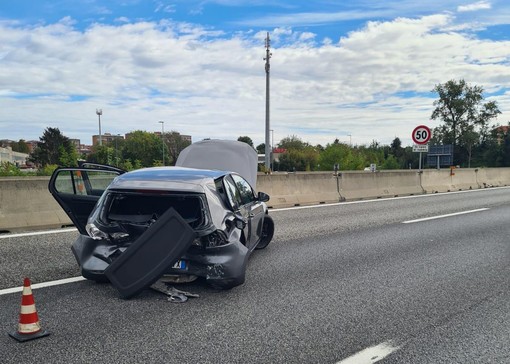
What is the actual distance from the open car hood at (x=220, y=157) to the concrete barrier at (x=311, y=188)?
8.19ft

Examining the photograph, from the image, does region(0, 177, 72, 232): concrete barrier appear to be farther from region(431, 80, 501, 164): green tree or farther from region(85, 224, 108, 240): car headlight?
region(431, 80, 501, 164): green tree

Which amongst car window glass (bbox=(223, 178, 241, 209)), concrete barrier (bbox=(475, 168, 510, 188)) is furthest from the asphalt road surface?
concrete barrier (bbox=(475, 168, 510, 188))

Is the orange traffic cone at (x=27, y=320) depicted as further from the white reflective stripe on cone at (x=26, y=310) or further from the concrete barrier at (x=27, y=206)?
the concrete barrier at (x=27, y=206)

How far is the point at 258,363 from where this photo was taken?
136 inches

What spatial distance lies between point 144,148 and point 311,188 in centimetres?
10951

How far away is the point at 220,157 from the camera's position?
34.3 feet

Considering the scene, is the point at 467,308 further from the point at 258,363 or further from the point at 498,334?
the point at 258,363

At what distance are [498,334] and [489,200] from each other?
47.0 feet

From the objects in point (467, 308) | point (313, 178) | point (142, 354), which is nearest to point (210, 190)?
point (142, 354)

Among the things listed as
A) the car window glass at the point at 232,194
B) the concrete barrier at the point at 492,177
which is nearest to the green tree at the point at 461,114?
the concrete barrier at the point at 492,177

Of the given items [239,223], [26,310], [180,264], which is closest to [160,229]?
[180,264]

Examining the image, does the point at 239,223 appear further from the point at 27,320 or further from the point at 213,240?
the point at 27,320

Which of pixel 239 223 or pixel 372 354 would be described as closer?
pixel 372 354

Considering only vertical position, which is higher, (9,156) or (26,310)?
(9,156)
